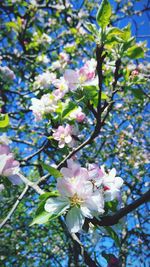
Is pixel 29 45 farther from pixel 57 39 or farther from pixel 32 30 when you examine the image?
pixel 57 39

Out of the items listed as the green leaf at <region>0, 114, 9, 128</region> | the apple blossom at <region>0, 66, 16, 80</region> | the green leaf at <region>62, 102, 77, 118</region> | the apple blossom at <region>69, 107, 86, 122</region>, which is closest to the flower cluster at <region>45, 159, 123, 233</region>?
the green leaf at <region>0, 114, 9, 128</region>

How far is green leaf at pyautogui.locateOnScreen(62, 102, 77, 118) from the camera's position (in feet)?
5.83

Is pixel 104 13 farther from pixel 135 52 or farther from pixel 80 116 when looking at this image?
pixel 80 116

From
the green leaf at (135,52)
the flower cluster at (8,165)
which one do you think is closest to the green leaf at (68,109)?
the green leaf at (135,52)

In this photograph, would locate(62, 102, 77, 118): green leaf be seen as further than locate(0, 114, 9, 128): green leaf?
Yes

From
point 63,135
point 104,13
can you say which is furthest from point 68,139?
point 104,13

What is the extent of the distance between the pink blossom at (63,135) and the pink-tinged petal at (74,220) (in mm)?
675

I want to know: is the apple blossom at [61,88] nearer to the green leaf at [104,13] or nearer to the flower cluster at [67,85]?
the flower cluster at [67,85]

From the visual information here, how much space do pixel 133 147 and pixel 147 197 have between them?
5468 millimetres

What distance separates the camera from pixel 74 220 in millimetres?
1218

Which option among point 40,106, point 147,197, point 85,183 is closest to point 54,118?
point 40,106

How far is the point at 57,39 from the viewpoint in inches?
233

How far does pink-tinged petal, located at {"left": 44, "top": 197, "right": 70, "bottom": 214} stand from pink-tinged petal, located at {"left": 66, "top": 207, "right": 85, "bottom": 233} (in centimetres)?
4

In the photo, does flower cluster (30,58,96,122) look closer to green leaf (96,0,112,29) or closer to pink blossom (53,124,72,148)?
pink blossom (53,124,72,148)
